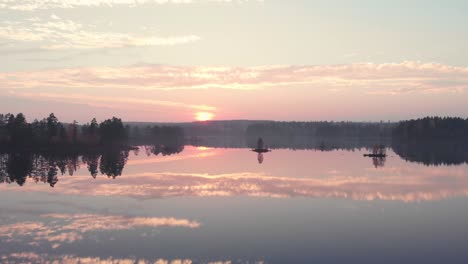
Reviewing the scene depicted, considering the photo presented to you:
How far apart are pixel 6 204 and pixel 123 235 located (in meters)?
23.7

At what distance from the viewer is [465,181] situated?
85.4m

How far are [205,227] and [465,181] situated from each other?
61.8 meters

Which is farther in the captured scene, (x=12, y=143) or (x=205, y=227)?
(x=12, y=143)

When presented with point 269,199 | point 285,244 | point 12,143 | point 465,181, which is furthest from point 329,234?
point 12,143

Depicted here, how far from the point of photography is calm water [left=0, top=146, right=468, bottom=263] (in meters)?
34.4

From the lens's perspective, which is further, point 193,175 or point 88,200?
point 193,175

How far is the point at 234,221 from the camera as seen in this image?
46438 millimetres

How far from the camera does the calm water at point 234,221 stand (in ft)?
113

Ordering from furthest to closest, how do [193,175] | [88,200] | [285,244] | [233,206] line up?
1. [193,175]
2. [88,200]
3. [233,206]
4. [285,244]

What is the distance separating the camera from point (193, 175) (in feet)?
318

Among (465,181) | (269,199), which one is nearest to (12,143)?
(269,199)

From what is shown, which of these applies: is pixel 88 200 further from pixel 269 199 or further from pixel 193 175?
pixel 193 175

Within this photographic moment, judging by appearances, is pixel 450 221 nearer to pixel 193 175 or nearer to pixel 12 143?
pixel 193 175

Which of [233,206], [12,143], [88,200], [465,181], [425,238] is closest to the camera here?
[425,238]
